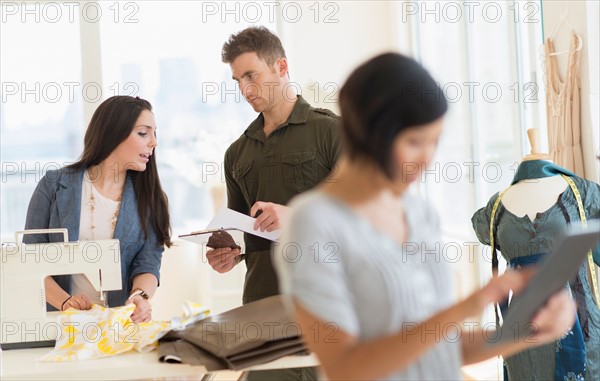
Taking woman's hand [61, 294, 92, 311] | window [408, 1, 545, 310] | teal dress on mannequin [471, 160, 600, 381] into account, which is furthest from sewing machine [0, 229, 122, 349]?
window [408, 1, 545, 310]

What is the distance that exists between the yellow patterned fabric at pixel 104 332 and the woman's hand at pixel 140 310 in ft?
0.42

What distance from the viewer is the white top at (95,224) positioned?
9.09 ft

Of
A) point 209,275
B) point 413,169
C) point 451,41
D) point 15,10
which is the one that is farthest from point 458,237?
point 413,169

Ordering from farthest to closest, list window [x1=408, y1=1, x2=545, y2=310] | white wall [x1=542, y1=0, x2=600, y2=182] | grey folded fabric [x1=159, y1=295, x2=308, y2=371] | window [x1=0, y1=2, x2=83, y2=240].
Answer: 1. window [x1=0, y1=2, x2=83, y2=240]
2. window [x1=408, y1=1, x2=545, y2=310]
3. white wall [x1=542, y1=0, x2=600, y2=182]
4. grey folded fabric [x1=159, y1=295, x2=308, y2=371]

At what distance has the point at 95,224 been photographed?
2809mm

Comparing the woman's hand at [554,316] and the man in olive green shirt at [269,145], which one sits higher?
the man in olive green shirt at [269,145]

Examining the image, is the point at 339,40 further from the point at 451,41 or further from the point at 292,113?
the point at 292,113

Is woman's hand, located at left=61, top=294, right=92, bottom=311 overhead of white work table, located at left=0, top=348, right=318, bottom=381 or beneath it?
overhead

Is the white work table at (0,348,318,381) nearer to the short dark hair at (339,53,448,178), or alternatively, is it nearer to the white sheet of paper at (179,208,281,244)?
the white sheet of paper at (179,208,281,244)

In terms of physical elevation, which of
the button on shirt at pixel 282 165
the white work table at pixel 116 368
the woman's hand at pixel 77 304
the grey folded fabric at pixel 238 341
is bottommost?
the white work table at pixel 116 368

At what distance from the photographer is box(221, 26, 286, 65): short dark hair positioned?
2730mm

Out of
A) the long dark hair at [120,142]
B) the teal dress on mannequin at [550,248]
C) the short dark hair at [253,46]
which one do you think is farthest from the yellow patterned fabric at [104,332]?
the teal dress on mannequin at [550,248]

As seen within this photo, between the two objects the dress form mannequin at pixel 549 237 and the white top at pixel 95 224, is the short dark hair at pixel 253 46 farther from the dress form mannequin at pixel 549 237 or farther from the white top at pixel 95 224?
the dress form mannequin at pixel 549 237

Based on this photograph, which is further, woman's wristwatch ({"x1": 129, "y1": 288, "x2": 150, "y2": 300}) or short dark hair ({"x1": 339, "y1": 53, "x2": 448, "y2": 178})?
woman's wristwatch ({"x1": 129, "y1": 288, "x2": 150, "y2": 300})
